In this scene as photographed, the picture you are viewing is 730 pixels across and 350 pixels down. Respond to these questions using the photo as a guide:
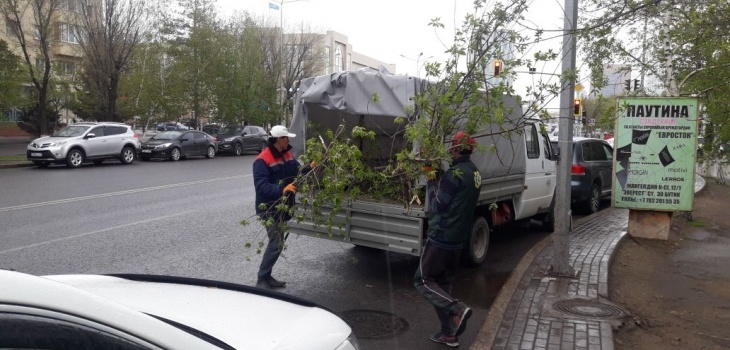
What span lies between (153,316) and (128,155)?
2343 cm

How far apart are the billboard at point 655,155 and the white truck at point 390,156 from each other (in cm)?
→ 193

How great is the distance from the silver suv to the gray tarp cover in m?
15.9

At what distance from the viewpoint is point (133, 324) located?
189 cm

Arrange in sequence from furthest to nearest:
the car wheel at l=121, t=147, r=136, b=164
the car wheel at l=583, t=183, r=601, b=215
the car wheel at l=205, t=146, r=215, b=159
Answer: the car wheel at l=205, t=146, r=215, b=159
the car wheel at l=121, t=147, r=136, b=164
the car wheel at l=583, t=183, r=601, b=215

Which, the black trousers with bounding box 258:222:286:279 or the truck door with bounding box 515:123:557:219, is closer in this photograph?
the black trousers with bounding box 258:222:286:279

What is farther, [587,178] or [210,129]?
[210,129]

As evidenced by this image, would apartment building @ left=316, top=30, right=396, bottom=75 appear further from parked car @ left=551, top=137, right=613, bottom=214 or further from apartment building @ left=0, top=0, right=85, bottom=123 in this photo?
parked car @ left=551, top=137, right=613, bottom=214

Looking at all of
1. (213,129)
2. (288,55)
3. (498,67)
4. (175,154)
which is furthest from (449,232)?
(288,55)

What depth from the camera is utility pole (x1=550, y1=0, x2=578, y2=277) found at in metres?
7.25

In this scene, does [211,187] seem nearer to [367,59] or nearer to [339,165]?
[339,165]

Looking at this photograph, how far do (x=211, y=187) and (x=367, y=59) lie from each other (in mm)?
75409

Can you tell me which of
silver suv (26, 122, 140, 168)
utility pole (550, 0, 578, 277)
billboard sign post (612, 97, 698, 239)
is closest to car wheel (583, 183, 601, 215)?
billboard sign post (612, 97, 698, 239)

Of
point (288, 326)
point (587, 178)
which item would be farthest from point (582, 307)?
point (587, 178)

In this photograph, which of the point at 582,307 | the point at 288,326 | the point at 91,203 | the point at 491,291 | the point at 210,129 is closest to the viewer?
the point at 288,326
